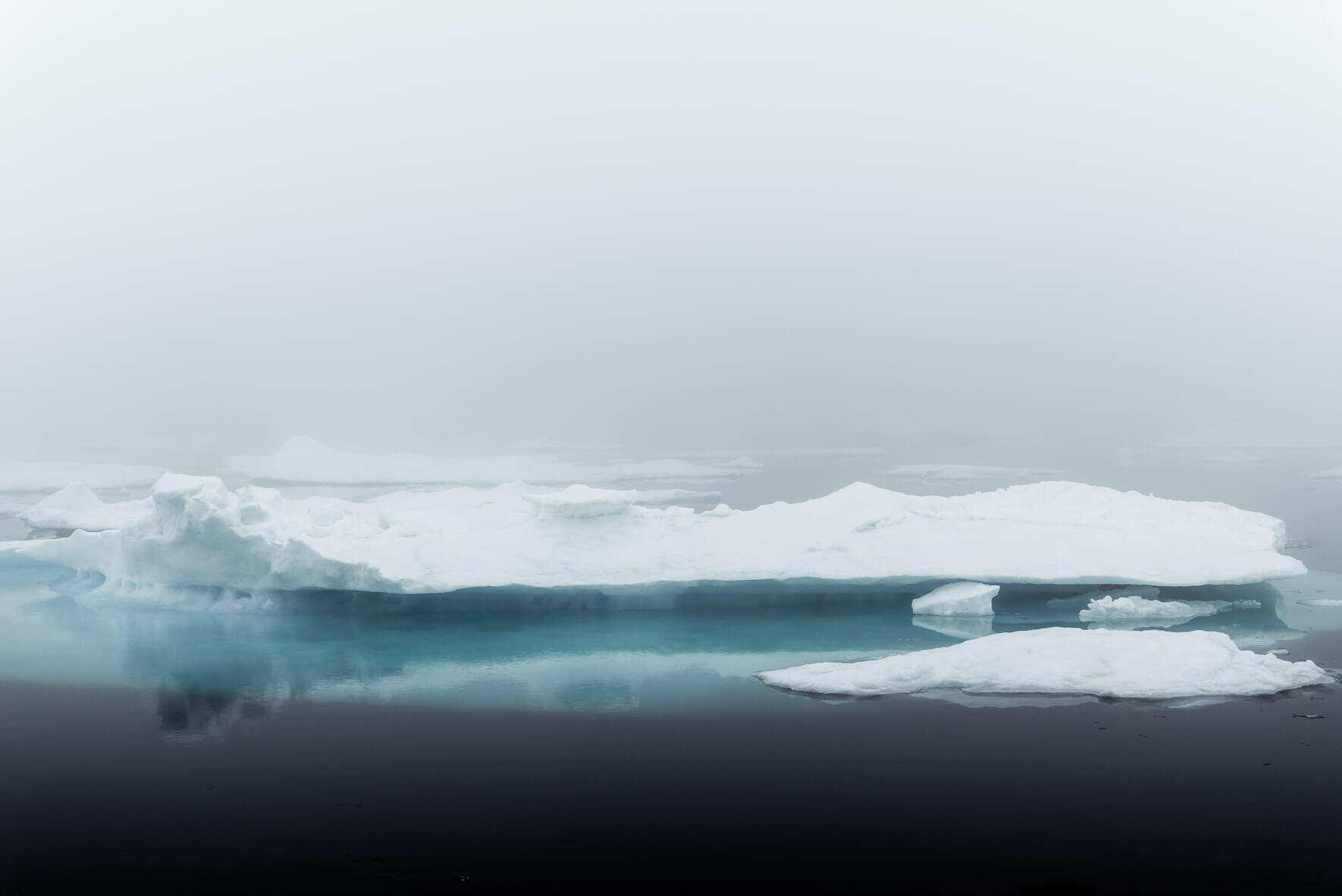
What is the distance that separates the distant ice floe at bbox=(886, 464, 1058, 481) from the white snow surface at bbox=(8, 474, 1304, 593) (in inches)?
640

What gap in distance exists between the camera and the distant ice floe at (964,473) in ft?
96.0

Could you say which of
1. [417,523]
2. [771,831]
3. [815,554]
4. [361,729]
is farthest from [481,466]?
[771,831]

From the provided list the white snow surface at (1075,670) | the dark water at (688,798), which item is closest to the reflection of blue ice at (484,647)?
the dark water at (688,798)

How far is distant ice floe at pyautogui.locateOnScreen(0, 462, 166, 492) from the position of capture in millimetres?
28234

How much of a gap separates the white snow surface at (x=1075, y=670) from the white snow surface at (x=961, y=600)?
1.97 meters

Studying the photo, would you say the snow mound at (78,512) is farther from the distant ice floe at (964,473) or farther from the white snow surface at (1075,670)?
the distant ice floe at (964,473)

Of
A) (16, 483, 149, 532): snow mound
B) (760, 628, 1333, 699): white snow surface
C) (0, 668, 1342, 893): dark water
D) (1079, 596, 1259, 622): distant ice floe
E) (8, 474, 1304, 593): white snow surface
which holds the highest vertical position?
(16, 483, 149, 532): snow mound

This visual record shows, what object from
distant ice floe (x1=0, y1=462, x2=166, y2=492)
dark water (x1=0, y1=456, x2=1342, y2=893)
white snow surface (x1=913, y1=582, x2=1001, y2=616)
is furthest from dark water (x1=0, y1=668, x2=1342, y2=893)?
distant ice floe (x1=0, y1=462, x2=166, y2=492)

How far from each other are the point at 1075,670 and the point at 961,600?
2.60m

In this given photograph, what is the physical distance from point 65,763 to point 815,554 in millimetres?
7201

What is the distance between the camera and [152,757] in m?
6.95

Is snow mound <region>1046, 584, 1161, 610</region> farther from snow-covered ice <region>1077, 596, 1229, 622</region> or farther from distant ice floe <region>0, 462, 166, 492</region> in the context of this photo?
distant ice floe <region>0, 462, 166, 492</region>

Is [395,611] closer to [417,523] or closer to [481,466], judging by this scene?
[417,523]

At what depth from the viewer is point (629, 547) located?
11.4 m
